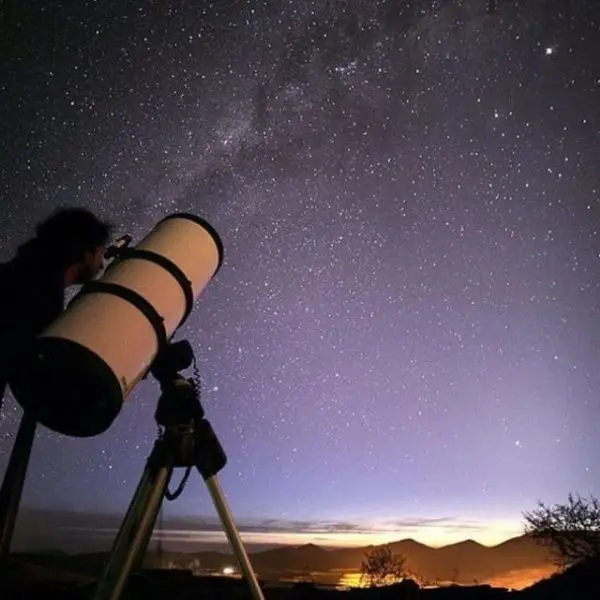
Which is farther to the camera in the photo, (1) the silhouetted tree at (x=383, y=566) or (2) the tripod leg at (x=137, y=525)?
(1) the silhouetted tree at (x=383, y=566)

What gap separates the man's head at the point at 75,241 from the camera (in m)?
3.51

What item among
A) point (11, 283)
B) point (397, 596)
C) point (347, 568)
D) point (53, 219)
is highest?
point (347, 568)

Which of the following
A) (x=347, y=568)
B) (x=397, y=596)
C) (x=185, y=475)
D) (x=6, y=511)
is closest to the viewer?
(x=6, y=511)

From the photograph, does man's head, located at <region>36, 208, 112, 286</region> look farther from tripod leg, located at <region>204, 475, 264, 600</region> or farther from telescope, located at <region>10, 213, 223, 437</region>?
tripod leg, located at <region>204, 475, 264, 600</region>

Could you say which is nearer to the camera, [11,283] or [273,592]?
[11,283]

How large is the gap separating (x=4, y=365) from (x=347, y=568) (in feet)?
476

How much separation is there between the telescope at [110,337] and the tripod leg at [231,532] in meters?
0.62

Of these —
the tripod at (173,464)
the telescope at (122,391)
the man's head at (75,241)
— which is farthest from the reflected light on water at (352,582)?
the man's head at (75,241)

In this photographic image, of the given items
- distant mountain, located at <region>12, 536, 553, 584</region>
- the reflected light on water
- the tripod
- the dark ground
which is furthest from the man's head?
distant mountain, located at <region>12, 536, 553, 584</region>

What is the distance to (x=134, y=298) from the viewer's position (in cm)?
362

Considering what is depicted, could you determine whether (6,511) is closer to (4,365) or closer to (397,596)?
(4,365)

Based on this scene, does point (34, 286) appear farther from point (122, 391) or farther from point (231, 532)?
point (231, 532)

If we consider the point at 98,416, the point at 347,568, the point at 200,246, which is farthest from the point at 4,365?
the point at 347,568

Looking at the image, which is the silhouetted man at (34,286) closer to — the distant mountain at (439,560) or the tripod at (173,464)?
the tripod at (173,464)
